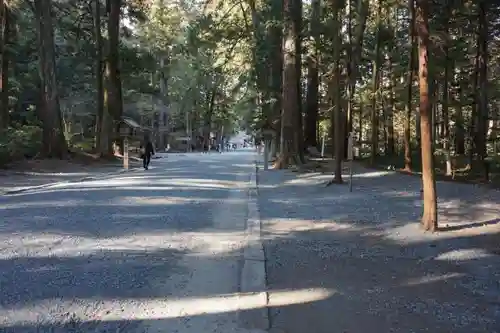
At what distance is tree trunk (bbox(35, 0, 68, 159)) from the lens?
26.3 meters

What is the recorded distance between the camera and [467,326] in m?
5.02

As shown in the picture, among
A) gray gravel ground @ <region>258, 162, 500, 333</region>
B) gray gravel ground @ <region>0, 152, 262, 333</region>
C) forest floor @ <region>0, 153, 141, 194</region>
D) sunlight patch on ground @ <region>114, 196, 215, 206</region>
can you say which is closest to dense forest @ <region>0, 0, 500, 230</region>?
forest floor @ <region>0, 153, 141, 194</region>

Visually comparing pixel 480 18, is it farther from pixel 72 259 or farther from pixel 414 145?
pixel 414 145

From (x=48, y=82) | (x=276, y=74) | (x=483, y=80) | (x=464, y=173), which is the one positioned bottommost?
(x=464, y=173)

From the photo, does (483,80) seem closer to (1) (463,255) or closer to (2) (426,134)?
(2) (426,134)

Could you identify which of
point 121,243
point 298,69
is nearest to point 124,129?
point 298,69

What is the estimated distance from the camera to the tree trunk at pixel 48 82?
2630cm

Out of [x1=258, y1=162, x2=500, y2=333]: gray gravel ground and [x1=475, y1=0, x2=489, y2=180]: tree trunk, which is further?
[x1=475, y1=0, x2=489, y2=180]: tree trunk

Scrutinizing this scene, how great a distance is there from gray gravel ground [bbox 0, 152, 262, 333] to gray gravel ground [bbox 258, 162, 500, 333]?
0.69 m

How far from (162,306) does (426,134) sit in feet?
19.3

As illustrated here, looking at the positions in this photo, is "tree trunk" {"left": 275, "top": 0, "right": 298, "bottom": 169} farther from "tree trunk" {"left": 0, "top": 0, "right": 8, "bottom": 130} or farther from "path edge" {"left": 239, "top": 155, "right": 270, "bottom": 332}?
"tree trunk" {"left": 0, "top": 0, "right": 8, "bottom": 130}

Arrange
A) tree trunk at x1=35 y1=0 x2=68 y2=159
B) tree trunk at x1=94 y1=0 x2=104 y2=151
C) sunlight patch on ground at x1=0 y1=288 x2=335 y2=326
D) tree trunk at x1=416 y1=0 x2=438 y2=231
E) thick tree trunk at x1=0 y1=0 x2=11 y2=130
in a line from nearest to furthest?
sunlight patch on ground at x1=0 y1=288 x2=335 y2=326, tree trunk at x1=416 y1=0 x2=438 y2=231, tree trunk at x1=35 y1=0 x2=68 y2=159, thick tree trunk at x1=0 y1=0 x2=11 y2=130, tree trunk at x1=94 y1=0 x2=104 y2=151

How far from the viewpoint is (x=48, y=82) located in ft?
87.2

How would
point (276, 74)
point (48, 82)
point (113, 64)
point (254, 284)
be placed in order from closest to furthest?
point (254, 284)
point (48, 82)
point (276, 74)
point (113, 64)
